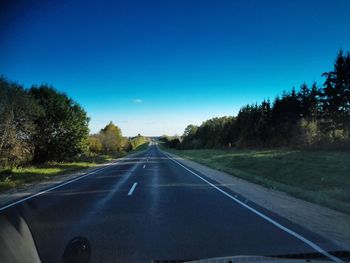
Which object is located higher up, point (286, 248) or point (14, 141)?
point (14, 141)

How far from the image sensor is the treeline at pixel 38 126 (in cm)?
2153

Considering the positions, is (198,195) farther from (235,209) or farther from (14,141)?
(14,141)

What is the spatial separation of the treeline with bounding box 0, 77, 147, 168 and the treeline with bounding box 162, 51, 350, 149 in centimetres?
3043

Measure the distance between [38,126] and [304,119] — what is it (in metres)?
38.6

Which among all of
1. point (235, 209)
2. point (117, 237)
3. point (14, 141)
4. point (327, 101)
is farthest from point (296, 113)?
point (117, 237)

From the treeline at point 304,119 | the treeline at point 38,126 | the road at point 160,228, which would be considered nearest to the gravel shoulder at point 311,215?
the road at point 160,228

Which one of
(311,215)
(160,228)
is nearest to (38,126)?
(160,228)

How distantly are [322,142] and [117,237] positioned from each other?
1635 inches

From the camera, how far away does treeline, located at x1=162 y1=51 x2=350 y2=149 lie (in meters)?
42.7

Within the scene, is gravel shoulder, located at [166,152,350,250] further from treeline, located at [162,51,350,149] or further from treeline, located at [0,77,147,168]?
treeline, located at [162,51,350,149]

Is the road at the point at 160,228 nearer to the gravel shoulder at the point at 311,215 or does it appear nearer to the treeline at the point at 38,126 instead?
the gravel shoulder at the point at 311,215

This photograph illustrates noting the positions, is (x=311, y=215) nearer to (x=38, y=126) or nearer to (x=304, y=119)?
(x=38, y=126)

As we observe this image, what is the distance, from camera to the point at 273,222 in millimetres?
7449

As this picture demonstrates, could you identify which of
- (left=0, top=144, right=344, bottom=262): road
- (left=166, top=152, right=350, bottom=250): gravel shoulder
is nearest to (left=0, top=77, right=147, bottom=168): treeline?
(left=0, top=144, right=344, bottom=262): road
